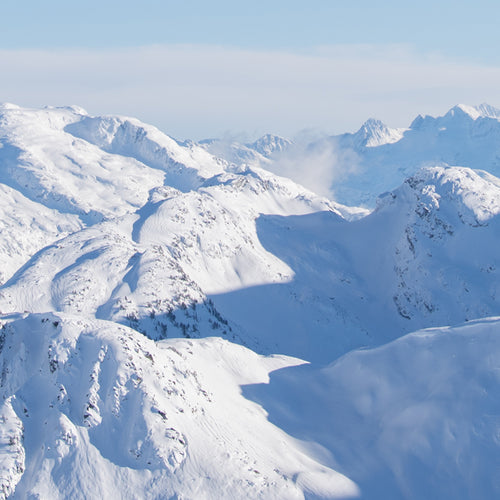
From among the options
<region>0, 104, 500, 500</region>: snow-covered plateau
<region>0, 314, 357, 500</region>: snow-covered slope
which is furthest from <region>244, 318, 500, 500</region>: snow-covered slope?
<region>0, 314, 357, 500</region>: snow-covered slope

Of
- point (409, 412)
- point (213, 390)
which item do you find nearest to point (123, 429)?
point (213, 390)

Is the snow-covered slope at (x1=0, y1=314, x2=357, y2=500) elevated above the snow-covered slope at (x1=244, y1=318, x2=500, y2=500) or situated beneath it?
elevated above

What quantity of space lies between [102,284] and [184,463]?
54.4 meters

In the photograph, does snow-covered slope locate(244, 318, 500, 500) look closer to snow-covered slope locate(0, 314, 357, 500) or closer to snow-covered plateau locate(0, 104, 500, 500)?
snow-covered plateau locate(0, 104, 500, 500)

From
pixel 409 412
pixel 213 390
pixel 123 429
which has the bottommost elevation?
pixel 409 412

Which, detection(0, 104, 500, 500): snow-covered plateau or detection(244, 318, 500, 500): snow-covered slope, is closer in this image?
detection(0, 104, 500, 500): snow-covered plateau

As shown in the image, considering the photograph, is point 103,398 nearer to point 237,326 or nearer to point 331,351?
point 237,326

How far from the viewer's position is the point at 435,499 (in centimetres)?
5553

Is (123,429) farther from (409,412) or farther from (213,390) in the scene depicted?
(409,412)

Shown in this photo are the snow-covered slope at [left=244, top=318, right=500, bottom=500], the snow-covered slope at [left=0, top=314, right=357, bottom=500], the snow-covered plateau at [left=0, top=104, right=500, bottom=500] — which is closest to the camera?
the snow-covered slope at [left=0, top=314, right=357, bottom=500]

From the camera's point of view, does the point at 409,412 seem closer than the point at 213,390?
No

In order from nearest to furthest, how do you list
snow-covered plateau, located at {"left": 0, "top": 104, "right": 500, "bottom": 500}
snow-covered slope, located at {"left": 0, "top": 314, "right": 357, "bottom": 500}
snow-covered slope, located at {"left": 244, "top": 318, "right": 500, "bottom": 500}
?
snow-covered slope, located at {"left": 0, "top": 314, "right": 357, "bottom": 500} → snow-covered plateau, located at {"left": 0, "top": 104, "right": 500, "bottom": 500} → snow-covered slope, located at {"left": 244, "top": 318, "right": 500, "bottom": 500}

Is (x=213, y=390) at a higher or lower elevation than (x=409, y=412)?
higher

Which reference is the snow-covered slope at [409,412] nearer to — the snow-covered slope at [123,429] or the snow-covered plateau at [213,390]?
the snow-covered plateau at [213,390]
